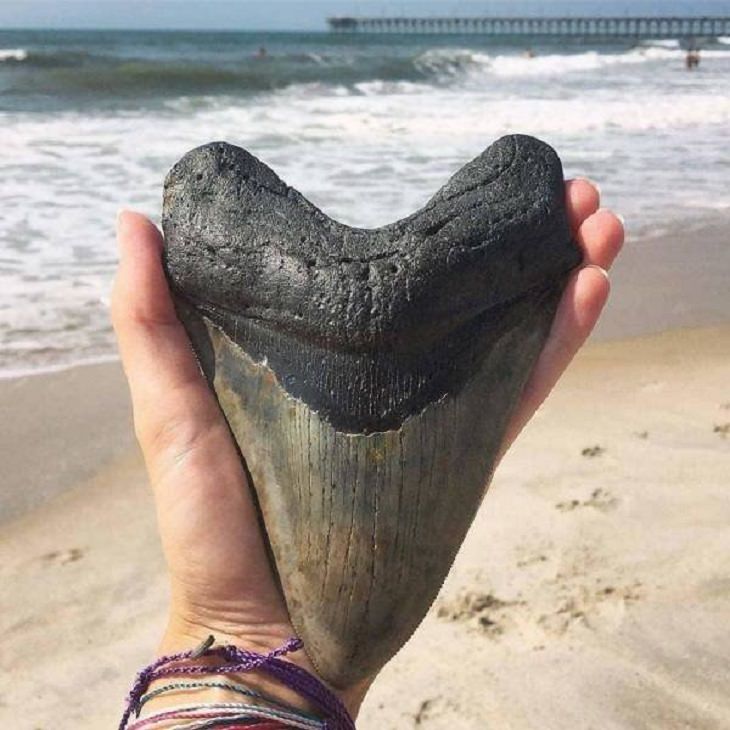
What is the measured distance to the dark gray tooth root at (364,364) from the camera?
6.53 feet

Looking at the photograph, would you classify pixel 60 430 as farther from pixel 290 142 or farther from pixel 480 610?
pixel 290 142

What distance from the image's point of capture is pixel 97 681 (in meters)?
3.14

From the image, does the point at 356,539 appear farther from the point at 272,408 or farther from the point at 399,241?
the point at 399,241

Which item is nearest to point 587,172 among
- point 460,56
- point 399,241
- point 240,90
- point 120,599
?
point 120,599

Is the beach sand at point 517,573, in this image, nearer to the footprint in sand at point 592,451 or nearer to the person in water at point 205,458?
the footprint in sand at point 592,451

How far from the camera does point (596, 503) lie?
394 centimetres

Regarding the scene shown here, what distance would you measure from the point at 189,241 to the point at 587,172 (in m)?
8.11

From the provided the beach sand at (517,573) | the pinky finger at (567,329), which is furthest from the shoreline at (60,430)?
the pinky finger at (567,329)

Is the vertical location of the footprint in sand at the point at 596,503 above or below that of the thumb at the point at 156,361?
below

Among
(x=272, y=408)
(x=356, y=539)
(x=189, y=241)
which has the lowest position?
(x=356, y=539)

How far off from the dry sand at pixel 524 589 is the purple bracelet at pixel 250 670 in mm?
1040

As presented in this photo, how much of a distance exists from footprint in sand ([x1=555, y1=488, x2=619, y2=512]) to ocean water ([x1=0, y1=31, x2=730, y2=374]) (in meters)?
2.58

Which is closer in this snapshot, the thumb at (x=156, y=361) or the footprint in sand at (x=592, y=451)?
the thumb at (x=156, y=361)

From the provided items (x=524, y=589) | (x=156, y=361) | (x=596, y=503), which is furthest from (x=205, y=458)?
(x=596, y=503)
